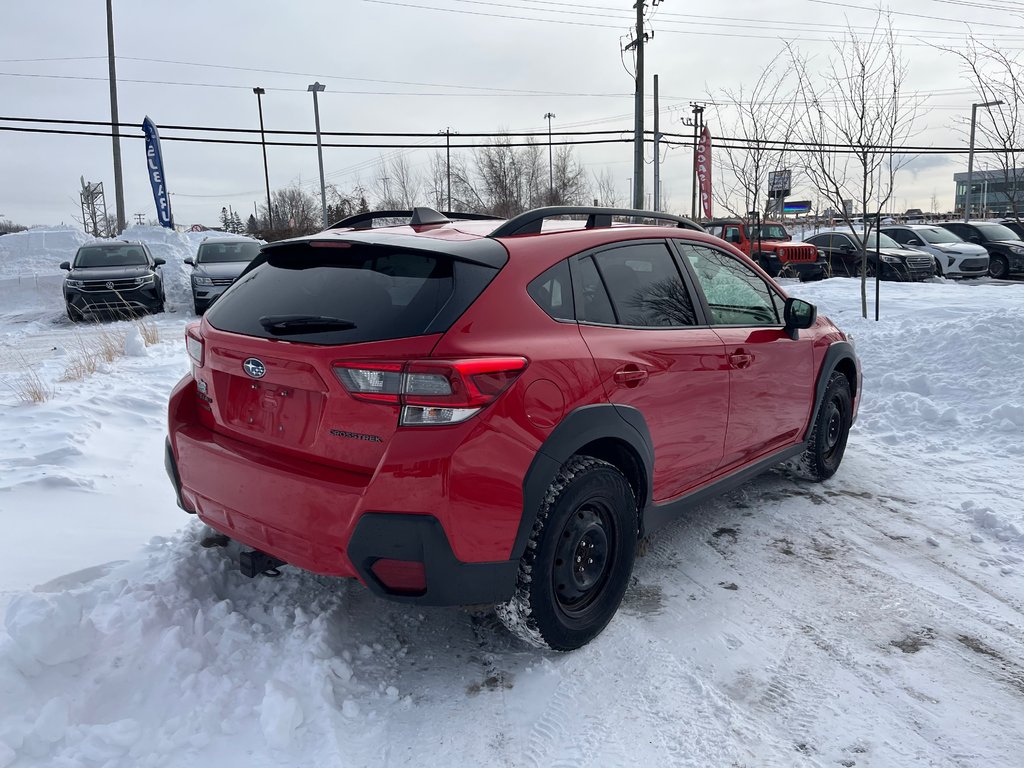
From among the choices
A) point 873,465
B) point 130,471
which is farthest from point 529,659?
point 873,465

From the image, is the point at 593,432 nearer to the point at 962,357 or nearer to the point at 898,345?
the point at 962,357

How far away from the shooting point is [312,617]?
2.99 metres

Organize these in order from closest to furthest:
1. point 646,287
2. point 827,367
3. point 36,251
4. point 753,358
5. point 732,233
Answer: point 646,287 → point 753,358 → point 827,367 → point 732,233 → point 36,251

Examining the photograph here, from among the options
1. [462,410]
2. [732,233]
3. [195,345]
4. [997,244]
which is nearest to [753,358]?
[462,410]

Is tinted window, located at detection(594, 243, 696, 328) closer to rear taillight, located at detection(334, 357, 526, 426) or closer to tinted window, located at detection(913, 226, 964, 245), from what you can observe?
rear taillight, located at detection(334, 357, 526, 426)

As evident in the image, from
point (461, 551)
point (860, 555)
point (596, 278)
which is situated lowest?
point (860, 555)

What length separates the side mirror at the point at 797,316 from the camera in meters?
4.26

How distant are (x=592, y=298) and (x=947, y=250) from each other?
847 inches

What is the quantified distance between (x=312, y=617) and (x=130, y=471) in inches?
87.1

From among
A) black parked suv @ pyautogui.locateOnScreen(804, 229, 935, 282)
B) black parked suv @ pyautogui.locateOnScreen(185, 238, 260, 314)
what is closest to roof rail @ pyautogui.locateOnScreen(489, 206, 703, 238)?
black parked suv @ pyautogui.locateOnScreen(185, 238, 260, 314)

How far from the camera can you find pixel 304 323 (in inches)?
104

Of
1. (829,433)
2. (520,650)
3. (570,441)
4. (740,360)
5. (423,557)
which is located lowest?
(520,650)

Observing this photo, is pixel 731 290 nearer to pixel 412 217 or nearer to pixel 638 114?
pixel 412 217

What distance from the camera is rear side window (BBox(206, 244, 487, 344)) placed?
2523 mm
